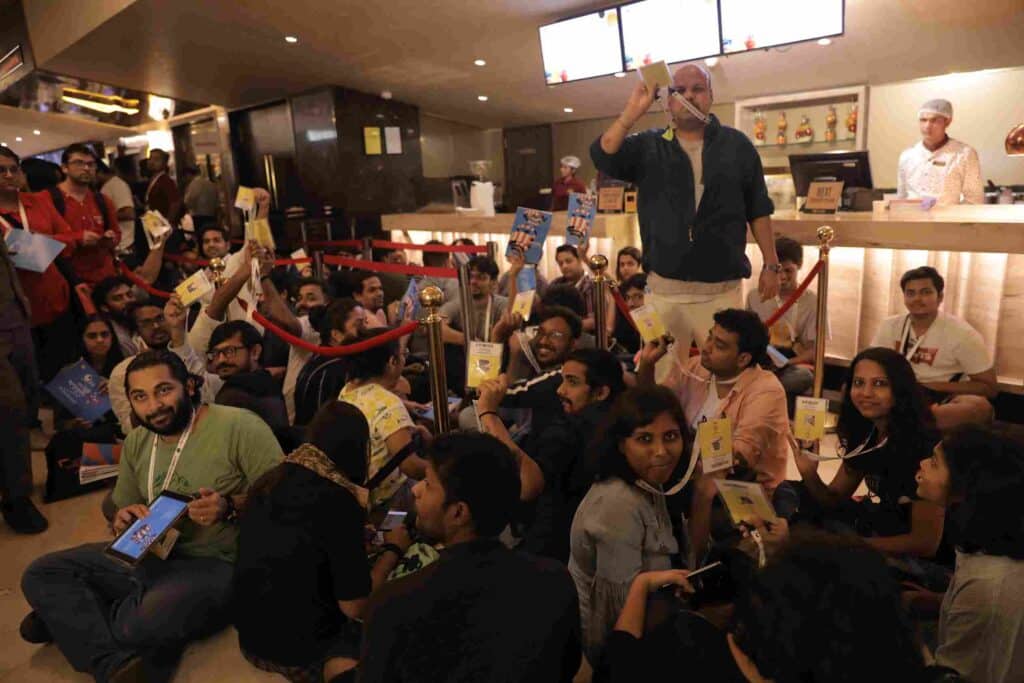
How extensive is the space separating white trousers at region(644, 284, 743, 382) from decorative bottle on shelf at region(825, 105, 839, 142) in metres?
5.57

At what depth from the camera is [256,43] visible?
6.75 m

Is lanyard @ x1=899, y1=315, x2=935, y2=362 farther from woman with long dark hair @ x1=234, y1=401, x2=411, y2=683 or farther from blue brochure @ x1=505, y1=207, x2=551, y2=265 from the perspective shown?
woman with long dark hair @ x1=234, y1=401, x2=411, y2=683

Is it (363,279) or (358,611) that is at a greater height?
(363,279)

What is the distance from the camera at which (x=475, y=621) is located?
115cm

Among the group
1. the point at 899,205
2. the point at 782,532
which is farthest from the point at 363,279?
the point at 899,205

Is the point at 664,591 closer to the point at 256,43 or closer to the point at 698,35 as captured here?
the point at 698,35

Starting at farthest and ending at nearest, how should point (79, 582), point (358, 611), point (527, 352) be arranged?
point (527, 352)
point (79, 582)
point (358, 611)

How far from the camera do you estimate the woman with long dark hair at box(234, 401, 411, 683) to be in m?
1.56

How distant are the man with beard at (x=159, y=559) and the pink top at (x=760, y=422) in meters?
1.53

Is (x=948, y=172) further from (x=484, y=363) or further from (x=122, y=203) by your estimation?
(x=122, y=203)

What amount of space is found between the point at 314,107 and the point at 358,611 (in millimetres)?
7973

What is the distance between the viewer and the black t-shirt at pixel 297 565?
1.55m

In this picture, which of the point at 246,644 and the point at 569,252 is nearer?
the point at 246,644

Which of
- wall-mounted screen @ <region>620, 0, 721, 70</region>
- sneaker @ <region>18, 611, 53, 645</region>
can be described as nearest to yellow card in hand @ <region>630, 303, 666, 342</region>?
sneaker @ <region>18, 611, 53, 645</region>
